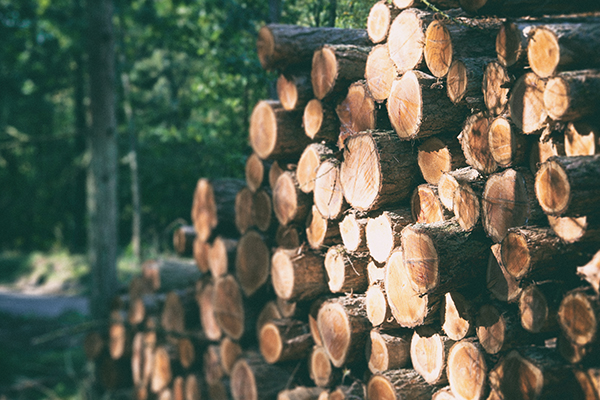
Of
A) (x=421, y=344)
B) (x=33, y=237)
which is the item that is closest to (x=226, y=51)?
(x=421, y=344)

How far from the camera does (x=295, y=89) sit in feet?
9.77

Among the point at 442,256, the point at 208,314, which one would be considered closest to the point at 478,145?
the point at 442,256

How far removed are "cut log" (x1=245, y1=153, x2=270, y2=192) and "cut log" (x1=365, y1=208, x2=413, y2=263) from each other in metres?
1.09

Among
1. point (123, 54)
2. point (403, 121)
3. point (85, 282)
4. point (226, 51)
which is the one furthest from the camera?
point (85, 282)

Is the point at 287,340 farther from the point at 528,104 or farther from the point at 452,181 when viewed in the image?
the point at 528,104

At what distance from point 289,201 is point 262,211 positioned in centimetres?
40

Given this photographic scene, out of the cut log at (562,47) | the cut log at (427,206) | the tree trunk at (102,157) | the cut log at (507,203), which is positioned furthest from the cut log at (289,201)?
the tree trunk at (102,157)

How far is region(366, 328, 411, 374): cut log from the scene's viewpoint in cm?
239

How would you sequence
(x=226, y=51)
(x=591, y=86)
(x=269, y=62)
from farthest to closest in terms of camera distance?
(x=226, y=51) → (x=269, y=62) → (x=591, y=86)

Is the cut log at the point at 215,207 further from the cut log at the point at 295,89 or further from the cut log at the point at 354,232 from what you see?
the cut log at the point at 354,232

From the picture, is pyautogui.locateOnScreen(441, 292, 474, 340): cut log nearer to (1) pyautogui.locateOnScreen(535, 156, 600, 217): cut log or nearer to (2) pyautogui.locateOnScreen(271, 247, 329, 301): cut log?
(1) pyautogui.locateOnScreen(535, 156, 600, 217): cut log

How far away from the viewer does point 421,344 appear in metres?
2.31

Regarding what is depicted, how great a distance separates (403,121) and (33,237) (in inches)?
685

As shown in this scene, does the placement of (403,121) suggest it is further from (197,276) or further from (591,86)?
(197,276)
